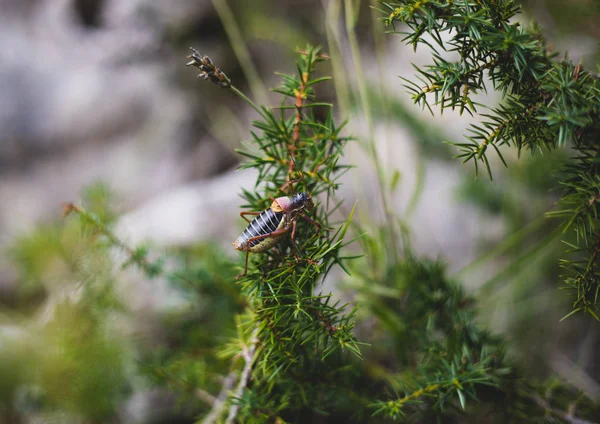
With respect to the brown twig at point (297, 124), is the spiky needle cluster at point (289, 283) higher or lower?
lower

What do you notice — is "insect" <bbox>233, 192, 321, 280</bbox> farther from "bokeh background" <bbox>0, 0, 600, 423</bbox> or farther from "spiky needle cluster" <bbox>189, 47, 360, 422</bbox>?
"bokeh background" <bbox>0, 0, 600, 423</bbox>

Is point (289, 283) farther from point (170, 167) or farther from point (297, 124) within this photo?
point (170, 167)

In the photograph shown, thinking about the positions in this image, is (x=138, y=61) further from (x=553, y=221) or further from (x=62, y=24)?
(x=553, y=221)

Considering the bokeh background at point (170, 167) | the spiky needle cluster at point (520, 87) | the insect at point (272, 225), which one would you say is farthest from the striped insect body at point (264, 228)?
the bokeh background at point (170, 167)

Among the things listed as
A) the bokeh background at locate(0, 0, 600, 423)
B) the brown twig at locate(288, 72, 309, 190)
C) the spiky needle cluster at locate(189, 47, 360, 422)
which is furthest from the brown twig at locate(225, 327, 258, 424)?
the bokeh background at locate(0, 0, 600, 423)

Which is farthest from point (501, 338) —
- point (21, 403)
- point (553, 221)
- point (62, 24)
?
point (62, 24)

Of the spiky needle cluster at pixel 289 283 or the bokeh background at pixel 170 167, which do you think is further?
the bokeh background at pixel 170 167

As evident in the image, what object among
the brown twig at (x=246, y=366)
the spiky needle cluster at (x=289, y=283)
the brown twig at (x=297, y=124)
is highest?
the brown twig at (x=297, y=124)

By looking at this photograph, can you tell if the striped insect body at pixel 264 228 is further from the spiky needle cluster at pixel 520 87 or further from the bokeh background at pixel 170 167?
the bokeh background at pixel 170 167

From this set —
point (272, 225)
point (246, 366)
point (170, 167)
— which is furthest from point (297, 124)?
point (170, 167)
